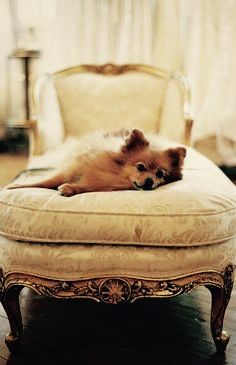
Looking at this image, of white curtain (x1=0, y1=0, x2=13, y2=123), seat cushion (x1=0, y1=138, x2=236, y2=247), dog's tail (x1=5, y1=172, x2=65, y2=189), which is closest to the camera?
seat cushion (x1=0, y1=138, x2=236, y2=247)

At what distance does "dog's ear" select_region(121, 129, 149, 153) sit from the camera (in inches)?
73.5

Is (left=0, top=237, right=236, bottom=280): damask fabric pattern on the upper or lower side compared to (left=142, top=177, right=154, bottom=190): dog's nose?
lower

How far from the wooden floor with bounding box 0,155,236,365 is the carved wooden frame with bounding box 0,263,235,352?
6.0 inches

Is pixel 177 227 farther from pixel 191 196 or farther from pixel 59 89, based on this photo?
pixel 59 89

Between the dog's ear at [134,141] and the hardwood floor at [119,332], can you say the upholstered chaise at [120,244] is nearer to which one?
the hardwood floor at [119,332]

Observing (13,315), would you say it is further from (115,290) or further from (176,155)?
(176,155)

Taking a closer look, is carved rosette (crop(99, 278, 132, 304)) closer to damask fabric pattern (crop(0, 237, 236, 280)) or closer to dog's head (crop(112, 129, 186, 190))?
damask fabric pattern (crop(0, 237, 236, 280))

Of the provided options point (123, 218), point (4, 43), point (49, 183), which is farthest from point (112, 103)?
point (4, 43)

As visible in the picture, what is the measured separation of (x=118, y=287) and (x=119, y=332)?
0.31 metres

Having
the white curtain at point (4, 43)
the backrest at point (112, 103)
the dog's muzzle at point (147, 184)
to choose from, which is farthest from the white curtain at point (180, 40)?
the dog's muzzle at point (147, 184)

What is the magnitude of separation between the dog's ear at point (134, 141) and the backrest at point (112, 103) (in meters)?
1.00

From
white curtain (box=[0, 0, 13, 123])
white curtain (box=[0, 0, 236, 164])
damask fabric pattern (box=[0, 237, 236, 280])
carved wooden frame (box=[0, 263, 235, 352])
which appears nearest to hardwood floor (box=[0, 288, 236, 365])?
carved wooden frame (box=[0, 263, 235, 352])

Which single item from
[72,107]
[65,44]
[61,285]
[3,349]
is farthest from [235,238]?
[65,44]

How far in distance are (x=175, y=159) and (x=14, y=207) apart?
63cm
